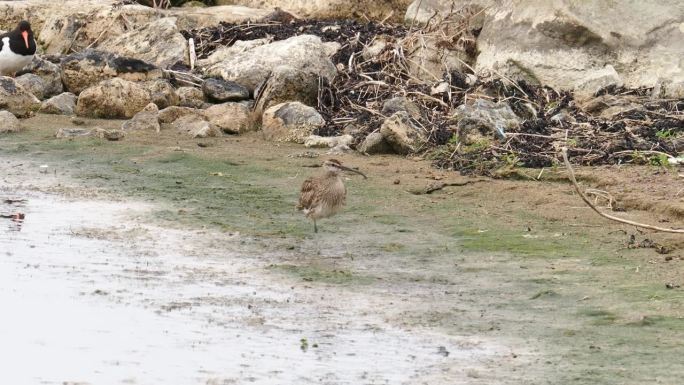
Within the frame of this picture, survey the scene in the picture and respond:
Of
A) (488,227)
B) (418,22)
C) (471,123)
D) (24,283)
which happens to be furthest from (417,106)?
(24,283)

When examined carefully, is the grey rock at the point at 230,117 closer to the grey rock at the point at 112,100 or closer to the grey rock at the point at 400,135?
the grey rock at the point at 112,100

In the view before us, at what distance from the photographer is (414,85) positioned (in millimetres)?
14172

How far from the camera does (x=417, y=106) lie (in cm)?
1330

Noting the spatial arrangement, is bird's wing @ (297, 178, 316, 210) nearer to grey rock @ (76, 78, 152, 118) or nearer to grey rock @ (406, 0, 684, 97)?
grey rock @ (406, 0, 684, 97)

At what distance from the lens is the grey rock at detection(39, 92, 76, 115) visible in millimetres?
15031

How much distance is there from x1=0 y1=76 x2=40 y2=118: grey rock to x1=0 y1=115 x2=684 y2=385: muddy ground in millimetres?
2594

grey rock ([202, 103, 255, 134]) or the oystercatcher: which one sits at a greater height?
grey rock ([202, 103, 255, 134])

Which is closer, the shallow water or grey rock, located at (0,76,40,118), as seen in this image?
the shallow water

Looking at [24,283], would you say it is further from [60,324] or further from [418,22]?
[418,22]

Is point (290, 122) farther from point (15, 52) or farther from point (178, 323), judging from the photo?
point (178, 323)

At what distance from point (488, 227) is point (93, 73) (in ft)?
25.9

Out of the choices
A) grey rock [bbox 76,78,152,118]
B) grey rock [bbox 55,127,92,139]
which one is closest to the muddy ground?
grey rock [bbox 55,127,92,139]

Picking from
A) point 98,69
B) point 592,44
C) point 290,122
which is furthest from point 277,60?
point 592,44

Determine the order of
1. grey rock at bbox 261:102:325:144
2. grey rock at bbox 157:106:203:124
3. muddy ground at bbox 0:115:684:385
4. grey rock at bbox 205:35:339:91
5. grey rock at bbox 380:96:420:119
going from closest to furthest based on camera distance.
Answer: muddy ground at bbox 0:115:684:385 < grey rock at bbox 380:96:420:119 < grey rock at bbox 261:102:325:144 < grey rock at bbox 157:106:203:124 < grey rock at bbox 205:35:339:91
